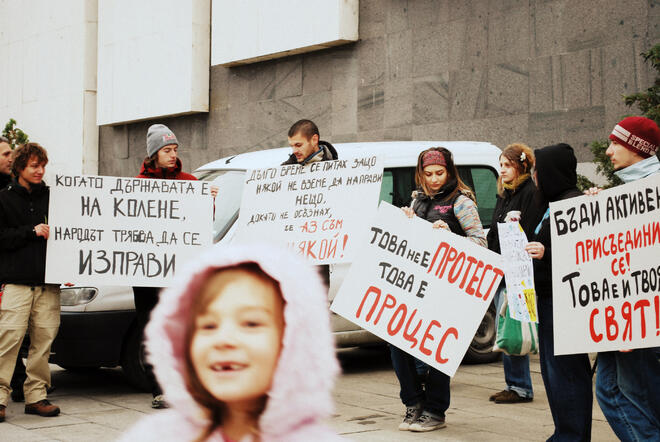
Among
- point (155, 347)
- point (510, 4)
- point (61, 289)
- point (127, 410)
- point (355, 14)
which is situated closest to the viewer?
point (155, 347)

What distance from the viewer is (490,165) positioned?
8.55 m

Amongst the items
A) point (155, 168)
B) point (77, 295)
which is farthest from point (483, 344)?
point (77, 295)

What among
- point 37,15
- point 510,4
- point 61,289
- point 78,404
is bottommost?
point 78,404

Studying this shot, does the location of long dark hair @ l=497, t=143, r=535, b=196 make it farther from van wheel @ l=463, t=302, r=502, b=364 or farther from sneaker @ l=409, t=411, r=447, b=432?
van wheel @ l=463, t=302, r=502, b=364

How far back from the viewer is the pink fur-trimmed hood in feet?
3.89

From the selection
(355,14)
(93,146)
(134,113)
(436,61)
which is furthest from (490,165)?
(93,146)

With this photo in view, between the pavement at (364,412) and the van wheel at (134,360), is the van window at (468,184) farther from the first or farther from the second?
the van wheel at (134,360)

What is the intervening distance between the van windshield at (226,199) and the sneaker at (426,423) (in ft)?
7.66

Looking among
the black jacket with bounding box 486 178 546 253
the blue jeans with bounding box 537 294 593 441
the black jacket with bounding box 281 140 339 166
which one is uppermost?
the black jacket with bounding box 281 140 339 166

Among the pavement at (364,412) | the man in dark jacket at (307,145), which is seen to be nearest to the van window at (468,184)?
the man in dark jacket at (307,145)

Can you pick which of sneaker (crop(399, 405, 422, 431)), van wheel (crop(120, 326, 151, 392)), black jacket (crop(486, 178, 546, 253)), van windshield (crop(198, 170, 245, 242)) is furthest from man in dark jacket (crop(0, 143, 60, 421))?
black jacket (crop(486, 178, 546, 253))

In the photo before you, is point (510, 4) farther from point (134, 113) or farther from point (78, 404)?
point (134, 113)

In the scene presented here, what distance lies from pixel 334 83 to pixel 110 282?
8.47 meters

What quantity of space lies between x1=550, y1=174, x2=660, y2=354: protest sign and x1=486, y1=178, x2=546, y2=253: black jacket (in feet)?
1.61
